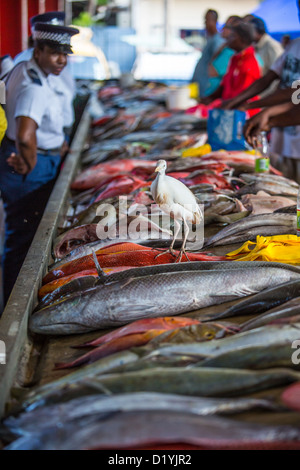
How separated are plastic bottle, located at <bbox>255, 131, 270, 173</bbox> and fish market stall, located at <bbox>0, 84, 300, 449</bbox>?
0.79 feet

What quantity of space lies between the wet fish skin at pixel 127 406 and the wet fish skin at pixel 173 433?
36 mm

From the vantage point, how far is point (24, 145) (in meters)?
4.68

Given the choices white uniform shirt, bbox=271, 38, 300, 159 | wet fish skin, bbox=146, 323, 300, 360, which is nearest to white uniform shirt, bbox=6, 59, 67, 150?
white uniform shirt, bbox=271, 38, 300, 159

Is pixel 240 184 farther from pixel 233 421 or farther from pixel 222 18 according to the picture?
pixel 222 18

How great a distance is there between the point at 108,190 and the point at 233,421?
3150mm

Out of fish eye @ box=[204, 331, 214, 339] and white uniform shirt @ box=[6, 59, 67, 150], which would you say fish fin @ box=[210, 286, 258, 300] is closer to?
fish eye @ box=[204, 331, 214, 339]

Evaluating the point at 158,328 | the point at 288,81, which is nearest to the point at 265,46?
the point at 288,81

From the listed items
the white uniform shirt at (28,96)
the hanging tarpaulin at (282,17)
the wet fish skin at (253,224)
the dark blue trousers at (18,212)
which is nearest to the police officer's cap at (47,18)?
the white uniform shirt at (28,96)

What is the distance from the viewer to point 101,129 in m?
8.73

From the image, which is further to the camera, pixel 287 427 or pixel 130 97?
pixel 130 97

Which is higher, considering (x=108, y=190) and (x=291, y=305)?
(x=291, y=305)

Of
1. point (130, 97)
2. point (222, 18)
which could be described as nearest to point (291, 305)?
point (130, 97)

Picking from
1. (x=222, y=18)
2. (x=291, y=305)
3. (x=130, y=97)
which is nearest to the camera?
(x=291, y=305)

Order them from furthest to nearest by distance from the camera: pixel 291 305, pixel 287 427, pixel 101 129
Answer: pixel 101 129, pixel 291 305, pixel 287 427
